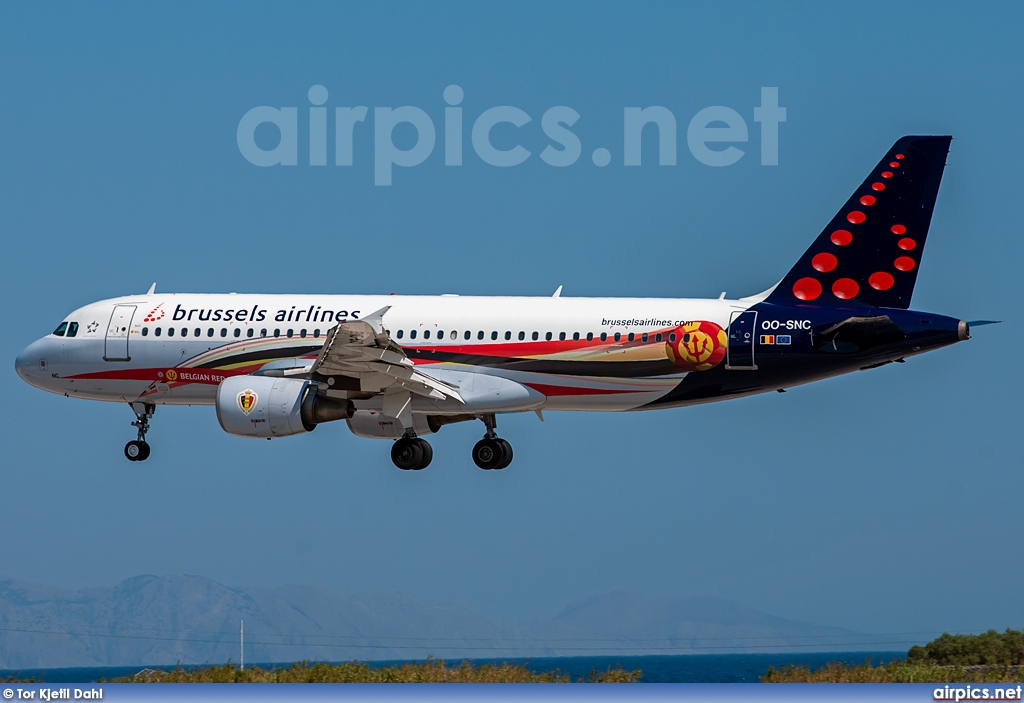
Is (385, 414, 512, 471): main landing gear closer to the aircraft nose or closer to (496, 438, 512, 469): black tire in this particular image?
(496, 438, 512, 469): black tire

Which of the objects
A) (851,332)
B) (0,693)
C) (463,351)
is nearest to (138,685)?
(0,693)

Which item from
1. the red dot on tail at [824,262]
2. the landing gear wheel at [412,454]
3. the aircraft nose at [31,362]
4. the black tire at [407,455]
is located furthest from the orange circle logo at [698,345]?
the aircraft nose at [31,362]

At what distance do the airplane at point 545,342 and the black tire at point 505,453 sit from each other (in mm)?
71

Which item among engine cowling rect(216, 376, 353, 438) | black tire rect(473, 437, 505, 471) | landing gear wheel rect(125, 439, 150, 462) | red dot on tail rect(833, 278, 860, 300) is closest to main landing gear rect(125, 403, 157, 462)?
landing gear wheel rect(125, 439, 150, 462)

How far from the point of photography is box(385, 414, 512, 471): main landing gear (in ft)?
163

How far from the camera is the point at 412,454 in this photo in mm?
49531

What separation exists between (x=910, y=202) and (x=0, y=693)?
2718 centimetres

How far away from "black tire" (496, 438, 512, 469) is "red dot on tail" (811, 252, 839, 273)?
34.0 feet

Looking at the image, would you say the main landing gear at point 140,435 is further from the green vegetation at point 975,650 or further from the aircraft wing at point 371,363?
the green vegetation at point 975,650

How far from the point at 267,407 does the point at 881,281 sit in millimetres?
16566

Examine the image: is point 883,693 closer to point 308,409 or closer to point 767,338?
point 767,338

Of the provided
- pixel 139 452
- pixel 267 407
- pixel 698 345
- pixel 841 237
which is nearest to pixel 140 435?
pixel 139 452

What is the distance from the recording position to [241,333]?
4872cm

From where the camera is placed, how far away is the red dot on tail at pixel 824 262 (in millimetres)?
46000
